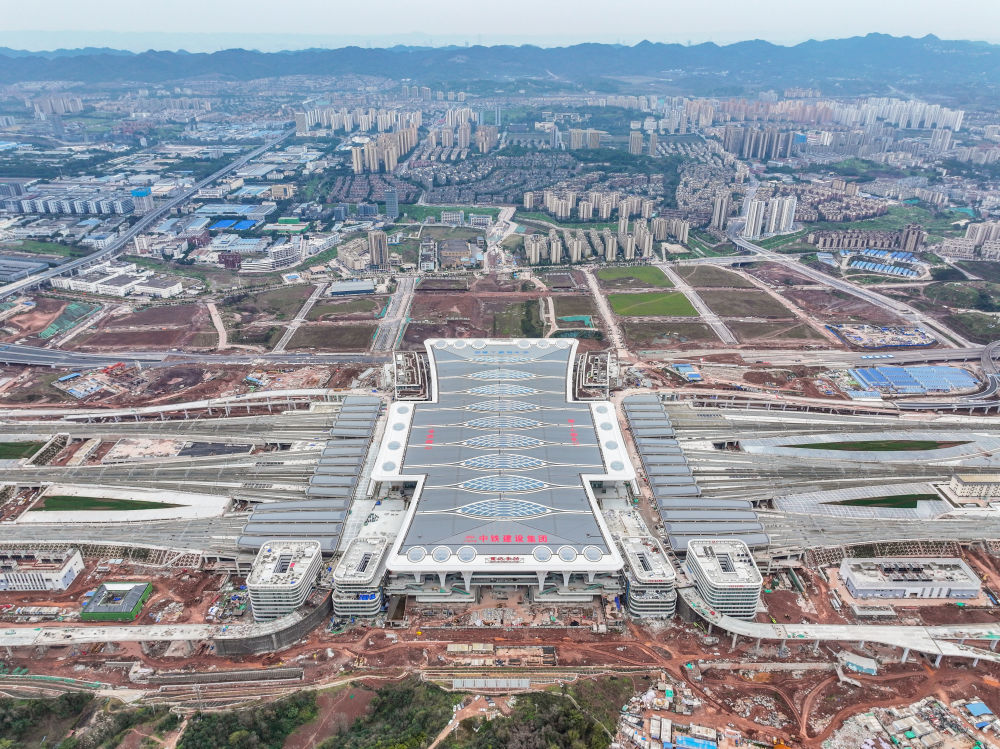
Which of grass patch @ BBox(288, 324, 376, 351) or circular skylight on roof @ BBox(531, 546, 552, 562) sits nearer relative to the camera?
circular skylight on roof @ BBox(531, 546, 552, 562)

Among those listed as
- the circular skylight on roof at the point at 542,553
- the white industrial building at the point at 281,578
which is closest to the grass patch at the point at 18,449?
the white industrial building at the point at 281,578

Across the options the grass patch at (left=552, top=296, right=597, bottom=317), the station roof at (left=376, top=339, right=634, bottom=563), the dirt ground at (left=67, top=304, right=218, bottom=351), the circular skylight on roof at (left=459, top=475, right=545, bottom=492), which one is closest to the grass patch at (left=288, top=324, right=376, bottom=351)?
the dirt ground at (left=67, top=304, right=218, bottom=351)

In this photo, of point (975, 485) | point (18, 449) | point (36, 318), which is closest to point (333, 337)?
point (18, 449)

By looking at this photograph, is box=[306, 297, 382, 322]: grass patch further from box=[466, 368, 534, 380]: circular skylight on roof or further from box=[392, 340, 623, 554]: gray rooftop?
box=[466, 368, 534, 380]: circular skylight on roof

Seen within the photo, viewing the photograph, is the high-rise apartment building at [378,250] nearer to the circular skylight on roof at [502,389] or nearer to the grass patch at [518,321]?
the grass patch at [518,321]

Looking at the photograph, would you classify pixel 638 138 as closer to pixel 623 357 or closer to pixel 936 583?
pixel 623 357

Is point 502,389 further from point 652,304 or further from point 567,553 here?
point 652,304

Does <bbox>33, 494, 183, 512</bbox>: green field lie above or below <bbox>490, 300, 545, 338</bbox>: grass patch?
below
